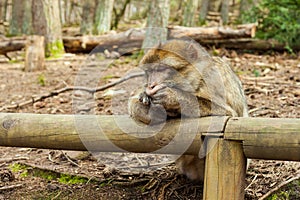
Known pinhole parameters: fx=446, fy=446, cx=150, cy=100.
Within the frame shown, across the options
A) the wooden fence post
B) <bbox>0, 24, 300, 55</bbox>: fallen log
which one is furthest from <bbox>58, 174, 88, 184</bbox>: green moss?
<bbox>0, 24, 300, 55</bbox>: fallen log

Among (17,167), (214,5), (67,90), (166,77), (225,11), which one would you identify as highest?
(214,5)

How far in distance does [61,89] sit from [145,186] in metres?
3.77

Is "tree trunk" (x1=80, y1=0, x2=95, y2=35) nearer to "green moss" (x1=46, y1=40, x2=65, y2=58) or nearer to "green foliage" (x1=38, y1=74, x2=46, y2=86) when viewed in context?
"green moss" (x1=46, y1=40, x2=65, y2=58)

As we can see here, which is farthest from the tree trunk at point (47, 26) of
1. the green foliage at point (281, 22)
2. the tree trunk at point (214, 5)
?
the tree trunk at point (214, 5)

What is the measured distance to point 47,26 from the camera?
10828mm

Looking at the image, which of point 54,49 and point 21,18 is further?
point 21,18

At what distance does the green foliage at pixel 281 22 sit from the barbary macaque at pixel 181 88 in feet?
21.3

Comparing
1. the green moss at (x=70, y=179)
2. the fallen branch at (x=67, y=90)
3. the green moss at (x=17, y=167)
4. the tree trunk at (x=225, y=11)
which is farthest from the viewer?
the tree trunk at (x=225, y=11)

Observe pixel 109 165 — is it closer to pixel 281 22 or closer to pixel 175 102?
pixel 175 102

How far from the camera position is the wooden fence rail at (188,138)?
2.77 meters

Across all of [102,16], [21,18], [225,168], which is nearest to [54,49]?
[102,16]

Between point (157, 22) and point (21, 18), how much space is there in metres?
9.28

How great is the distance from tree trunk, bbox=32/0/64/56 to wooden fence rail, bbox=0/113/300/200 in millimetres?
7636

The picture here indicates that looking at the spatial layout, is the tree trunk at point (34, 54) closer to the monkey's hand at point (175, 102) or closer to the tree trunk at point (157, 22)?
the tree trunk at point (157, 22)
